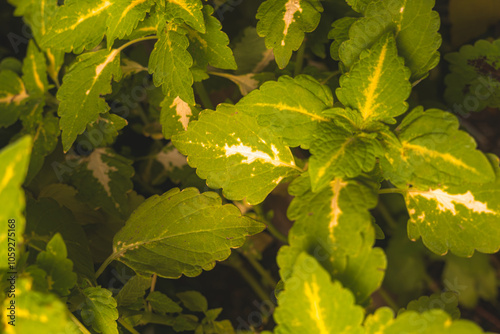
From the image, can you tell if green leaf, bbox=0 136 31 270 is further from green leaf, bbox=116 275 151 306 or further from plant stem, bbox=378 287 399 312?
plant stem, bbox=378 287 399 312

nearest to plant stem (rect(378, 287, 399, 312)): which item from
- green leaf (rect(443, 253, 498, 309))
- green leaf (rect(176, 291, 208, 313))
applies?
green leaf (rect(443, 253, 498, 309))

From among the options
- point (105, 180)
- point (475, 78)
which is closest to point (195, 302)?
point (105, 180)

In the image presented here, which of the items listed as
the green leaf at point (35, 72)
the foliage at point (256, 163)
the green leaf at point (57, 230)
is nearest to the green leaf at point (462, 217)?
the foliage at point (256, 163)

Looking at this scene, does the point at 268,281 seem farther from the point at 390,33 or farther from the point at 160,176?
the point at 390,33

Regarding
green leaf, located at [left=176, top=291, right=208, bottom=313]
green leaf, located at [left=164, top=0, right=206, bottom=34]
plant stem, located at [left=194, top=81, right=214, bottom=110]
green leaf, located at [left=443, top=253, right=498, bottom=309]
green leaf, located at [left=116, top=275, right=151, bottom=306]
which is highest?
green leaf, located at [left=164, top=0, right=206, bottom=34]

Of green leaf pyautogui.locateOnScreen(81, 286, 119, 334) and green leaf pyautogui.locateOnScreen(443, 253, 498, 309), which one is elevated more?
green leaf pyautogui.locateOnScreen(81, 286, 119, 334)

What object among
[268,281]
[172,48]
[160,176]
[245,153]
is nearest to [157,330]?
[268,281]

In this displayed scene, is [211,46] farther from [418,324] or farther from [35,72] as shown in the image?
[418,324]
